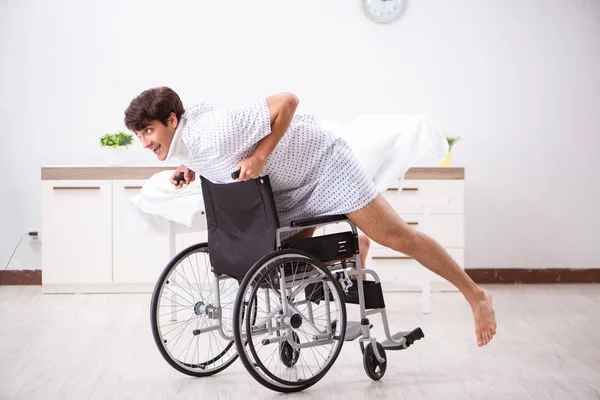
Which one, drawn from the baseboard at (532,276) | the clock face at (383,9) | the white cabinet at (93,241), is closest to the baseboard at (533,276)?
the baseboard at (532,276)

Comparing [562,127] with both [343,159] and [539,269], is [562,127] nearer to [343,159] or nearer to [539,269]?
[539,269]

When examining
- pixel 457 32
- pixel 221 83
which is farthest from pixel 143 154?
pixel 457 32

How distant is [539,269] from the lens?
192 inches

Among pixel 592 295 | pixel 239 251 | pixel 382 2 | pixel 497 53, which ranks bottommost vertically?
pixel 592 295

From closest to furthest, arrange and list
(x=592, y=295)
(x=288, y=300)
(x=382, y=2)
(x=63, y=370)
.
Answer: (x=288, y=300)
(x=63, y=370)
(x=592, y=295)
(x=382, y=2)

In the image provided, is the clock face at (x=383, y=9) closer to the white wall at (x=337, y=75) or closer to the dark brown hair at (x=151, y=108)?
the white wall at (x=337, y=75)

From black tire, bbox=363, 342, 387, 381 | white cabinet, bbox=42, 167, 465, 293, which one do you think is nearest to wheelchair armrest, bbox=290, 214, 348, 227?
black tire, bbox=363, 342, 387, 381

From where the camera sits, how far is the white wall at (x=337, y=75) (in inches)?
190

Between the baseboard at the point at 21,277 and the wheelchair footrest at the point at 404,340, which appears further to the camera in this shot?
the baseboard at the point at 21,277

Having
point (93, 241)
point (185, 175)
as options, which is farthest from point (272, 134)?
point (93, 241)

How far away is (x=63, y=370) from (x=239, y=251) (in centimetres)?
84

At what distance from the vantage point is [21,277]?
478cm

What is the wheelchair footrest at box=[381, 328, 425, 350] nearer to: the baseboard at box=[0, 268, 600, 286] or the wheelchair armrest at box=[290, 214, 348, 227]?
the wheelchair armrest at box=[290, 214, 348, 227]

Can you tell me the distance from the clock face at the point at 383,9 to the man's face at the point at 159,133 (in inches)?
109
